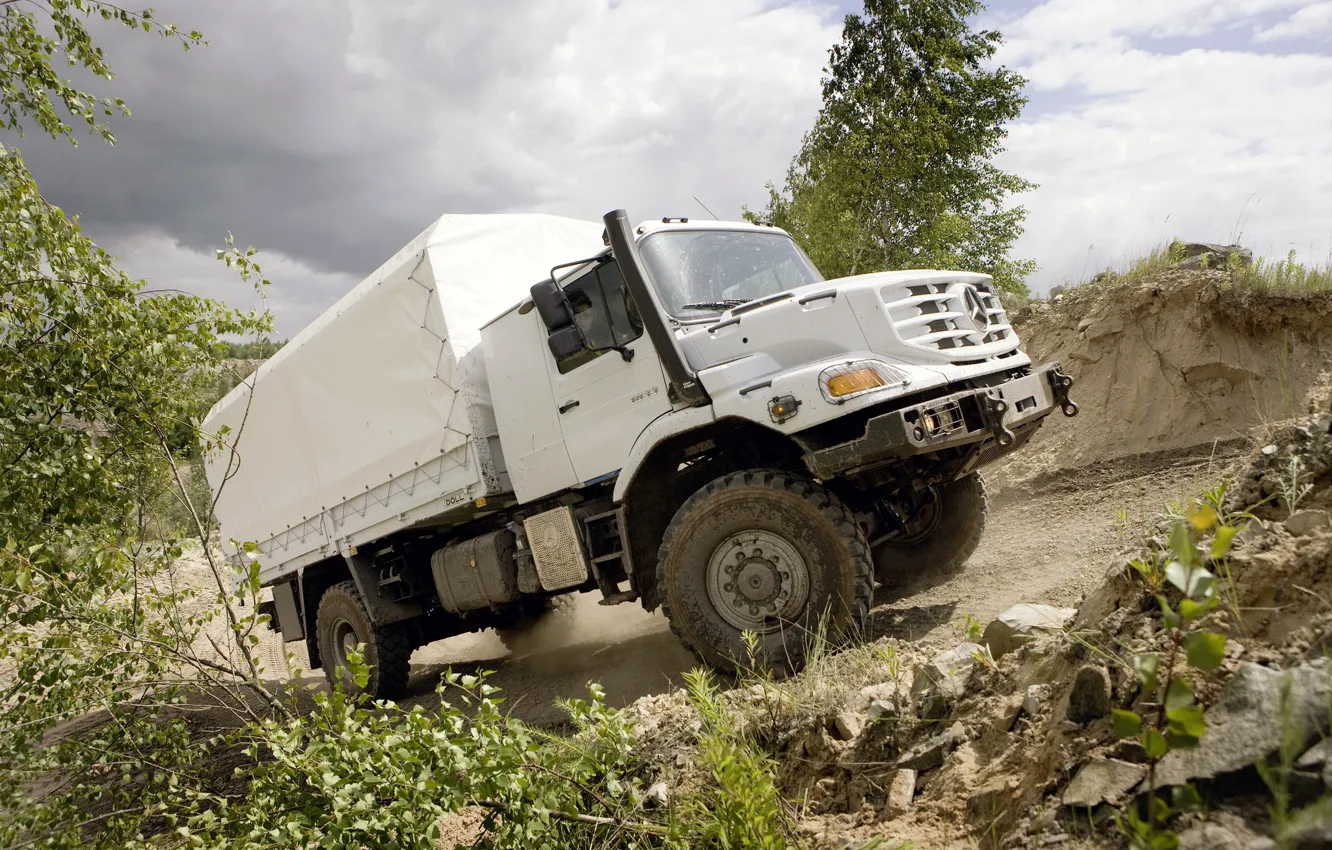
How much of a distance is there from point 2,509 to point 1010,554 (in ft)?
21.3

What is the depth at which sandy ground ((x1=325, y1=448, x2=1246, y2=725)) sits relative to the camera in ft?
17.3

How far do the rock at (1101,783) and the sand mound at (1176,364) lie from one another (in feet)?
21.5

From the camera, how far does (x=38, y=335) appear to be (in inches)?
182

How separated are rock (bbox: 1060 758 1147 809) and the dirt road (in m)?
2.21

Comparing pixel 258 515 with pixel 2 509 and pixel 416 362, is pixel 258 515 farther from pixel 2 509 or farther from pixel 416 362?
pixel 2 509

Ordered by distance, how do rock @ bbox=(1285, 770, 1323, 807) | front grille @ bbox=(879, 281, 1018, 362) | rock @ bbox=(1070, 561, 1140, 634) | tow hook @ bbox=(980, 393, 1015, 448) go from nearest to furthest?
rock @ bbox=(1285, 770, 1323, 807)
rock @ bbox=(1070, 561, 1140, 634)
tow hook @ bbox=(980, 393, 1015, 448)
front grille @ bbox=(879, 281, 1018, 362)

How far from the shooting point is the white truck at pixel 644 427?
462 cm

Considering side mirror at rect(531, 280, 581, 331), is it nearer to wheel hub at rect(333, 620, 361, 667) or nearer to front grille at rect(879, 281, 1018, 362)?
front grille at rect(879, 281, 1018, 362)

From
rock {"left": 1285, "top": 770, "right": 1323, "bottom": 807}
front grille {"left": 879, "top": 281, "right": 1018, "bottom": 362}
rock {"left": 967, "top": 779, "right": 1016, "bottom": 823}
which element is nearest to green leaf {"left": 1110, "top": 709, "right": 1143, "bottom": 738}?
rock {"left": 1285, "top": 770, "right": 1323, "bottom": 807}

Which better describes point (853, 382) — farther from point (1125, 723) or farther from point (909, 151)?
point (909, 151)

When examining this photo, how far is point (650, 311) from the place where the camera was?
4.96 metres

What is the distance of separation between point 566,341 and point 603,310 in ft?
1.29

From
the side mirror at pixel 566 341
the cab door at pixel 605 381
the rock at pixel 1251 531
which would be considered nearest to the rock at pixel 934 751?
the rock at pixel 1251 531

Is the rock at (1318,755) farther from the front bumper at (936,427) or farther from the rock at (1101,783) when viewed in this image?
the front bumper at (936,427)
